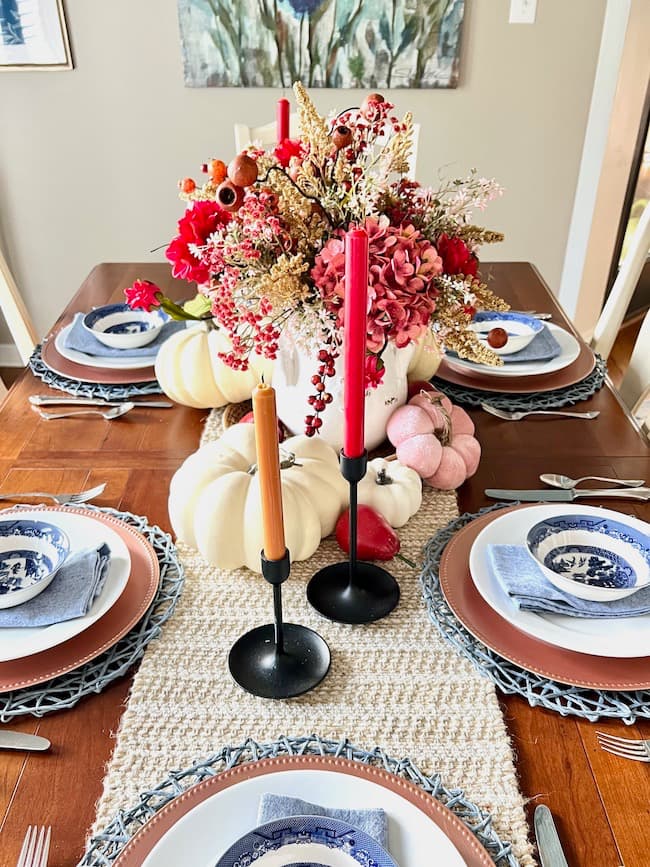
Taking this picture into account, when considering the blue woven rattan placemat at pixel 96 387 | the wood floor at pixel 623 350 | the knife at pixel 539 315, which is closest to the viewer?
the blue woven rattan placemat at pixel 96 387

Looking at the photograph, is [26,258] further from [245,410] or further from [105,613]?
[105,613]

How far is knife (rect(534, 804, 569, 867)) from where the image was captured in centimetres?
60

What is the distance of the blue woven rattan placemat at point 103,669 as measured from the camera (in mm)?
730

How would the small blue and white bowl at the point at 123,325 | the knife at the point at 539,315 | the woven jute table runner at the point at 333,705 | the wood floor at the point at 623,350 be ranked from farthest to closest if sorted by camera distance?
the wood floor at the point at 623,350 < the knife at the point at 539,315 < the small blue and white bowl at the point at 123,325 < the woven jute table runner at the point at 333,705

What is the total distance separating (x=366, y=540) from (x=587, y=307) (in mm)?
2351

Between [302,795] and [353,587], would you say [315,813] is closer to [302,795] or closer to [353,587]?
[302,795]

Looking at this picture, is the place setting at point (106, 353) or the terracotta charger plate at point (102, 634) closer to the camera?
the terracotta charger plate at point (102, 634)

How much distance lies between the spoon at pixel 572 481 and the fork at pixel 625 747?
410 mm

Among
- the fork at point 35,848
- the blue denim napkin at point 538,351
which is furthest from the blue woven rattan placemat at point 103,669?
the blue denim napkin at point 538,351

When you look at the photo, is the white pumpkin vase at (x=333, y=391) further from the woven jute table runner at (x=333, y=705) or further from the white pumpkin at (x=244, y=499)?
the woven jute table runner at (x=333, y=705)

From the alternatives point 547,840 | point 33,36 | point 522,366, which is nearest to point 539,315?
point 522,366

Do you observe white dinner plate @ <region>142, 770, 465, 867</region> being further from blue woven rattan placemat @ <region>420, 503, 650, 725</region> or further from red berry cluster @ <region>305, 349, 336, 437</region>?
red berry cluster @ <region>305, 349, 336, 437</region>

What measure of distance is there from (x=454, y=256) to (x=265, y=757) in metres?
0.61

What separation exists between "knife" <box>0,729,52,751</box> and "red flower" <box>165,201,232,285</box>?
553 mm
